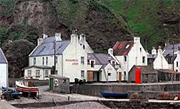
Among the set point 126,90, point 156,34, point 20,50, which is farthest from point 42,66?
point 156,34

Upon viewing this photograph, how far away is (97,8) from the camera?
10200 centimetres

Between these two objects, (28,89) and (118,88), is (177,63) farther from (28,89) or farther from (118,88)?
(28,89)

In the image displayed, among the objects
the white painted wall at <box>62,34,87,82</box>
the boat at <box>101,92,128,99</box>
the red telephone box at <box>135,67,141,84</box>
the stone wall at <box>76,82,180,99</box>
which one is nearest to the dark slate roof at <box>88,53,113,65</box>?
the white painted wall at <box>62,34,87,82</box>

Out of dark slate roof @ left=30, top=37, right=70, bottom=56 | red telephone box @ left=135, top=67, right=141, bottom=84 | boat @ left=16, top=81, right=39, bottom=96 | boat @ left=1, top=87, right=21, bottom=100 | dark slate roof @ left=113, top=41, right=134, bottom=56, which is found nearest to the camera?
boat @ left=1, top=87, right=21, bottom=100

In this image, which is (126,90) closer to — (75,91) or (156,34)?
(75,91)

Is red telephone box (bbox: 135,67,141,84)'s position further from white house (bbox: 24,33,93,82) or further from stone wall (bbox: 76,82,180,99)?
stone wall (bbox: 76,82,180,99)

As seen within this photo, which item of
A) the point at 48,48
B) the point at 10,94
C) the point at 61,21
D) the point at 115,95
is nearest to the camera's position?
the point at 10,94

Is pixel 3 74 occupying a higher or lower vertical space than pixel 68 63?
lower

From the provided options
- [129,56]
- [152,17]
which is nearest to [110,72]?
[129,56]

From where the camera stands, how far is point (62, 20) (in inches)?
3671

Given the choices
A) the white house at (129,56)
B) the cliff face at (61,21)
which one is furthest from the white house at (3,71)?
the cliff face at (61,21)

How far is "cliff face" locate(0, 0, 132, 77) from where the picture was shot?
8838 cm

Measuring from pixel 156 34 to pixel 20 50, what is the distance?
88.8 m

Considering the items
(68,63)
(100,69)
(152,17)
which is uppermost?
(152,17)
